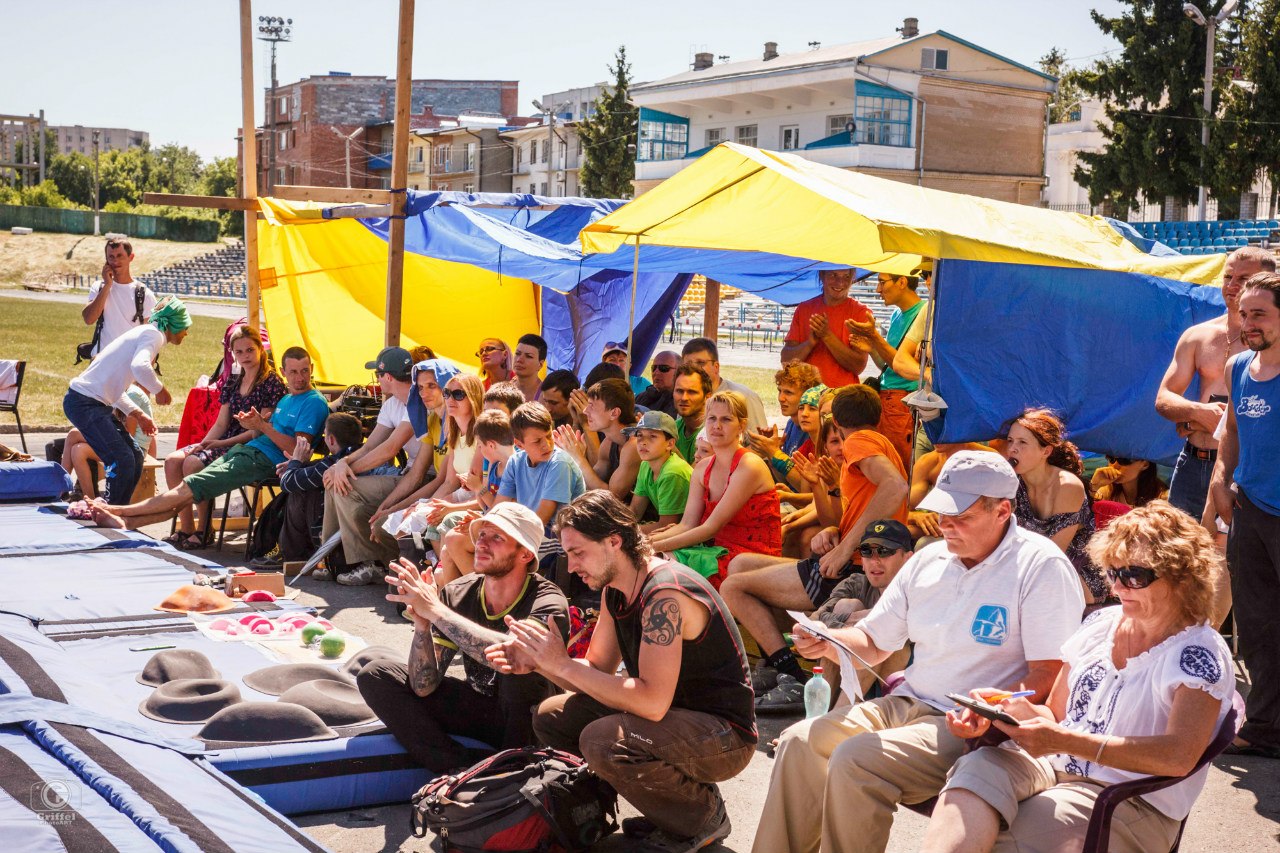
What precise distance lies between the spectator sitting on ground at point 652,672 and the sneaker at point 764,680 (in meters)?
1.57

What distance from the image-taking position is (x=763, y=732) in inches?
204

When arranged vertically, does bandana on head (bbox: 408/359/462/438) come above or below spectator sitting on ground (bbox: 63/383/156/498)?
above

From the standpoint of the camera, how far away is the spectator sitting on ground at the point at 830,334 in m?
8.87

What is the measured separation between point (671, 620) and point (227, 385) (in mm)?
6233

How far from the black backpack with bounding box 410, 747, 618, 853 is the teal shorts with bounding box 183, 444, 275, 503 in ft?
16.6

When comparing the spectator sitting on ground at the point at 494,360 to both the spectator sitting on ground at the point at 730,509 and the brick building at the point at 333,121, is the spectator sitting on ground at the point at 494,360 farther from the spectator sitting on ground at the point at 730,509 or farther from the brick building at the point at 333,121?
the brick building at the point at 333,121

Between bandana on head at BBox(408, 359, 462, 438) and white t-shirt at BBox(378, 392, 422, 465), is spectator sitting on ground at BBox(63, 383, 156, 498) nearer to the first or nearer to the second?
white t-shirt at BBox(378, 392, 422, 465)

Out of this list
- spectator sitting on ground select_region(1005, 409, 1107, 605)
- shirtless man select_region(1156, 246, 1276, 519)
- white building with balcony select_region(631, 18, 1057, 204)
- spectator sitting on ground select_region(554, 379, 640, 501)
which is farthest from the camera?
white building with balcony select_region(631, 18, 1057, 204)

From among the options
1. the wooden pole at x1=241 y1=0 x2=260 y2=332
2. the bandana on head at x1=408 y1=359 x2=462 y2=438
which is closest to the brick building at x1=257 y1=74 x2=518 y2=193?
the wooden pole at x1=241 y1=0 x2=260 y2=332

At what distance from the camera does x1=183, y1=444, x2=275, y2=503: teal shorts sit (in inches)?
335

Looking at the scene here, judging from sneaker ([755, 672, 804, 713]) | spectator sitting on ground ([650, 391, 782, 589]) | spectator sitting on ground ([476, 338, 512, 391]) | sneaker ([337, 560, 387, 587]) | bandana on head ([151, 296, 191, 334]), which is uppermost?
bandana on head ([151, 296, 191, 334])

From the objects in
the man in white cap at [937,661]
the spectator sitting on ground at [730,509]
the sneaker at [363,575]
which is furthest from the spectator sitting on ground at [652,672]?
the sneaker at [363,575]

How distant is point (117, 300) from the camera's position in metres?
10.3

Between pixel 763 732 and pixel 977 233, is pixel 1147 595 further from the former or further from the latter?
pixel 977 233
